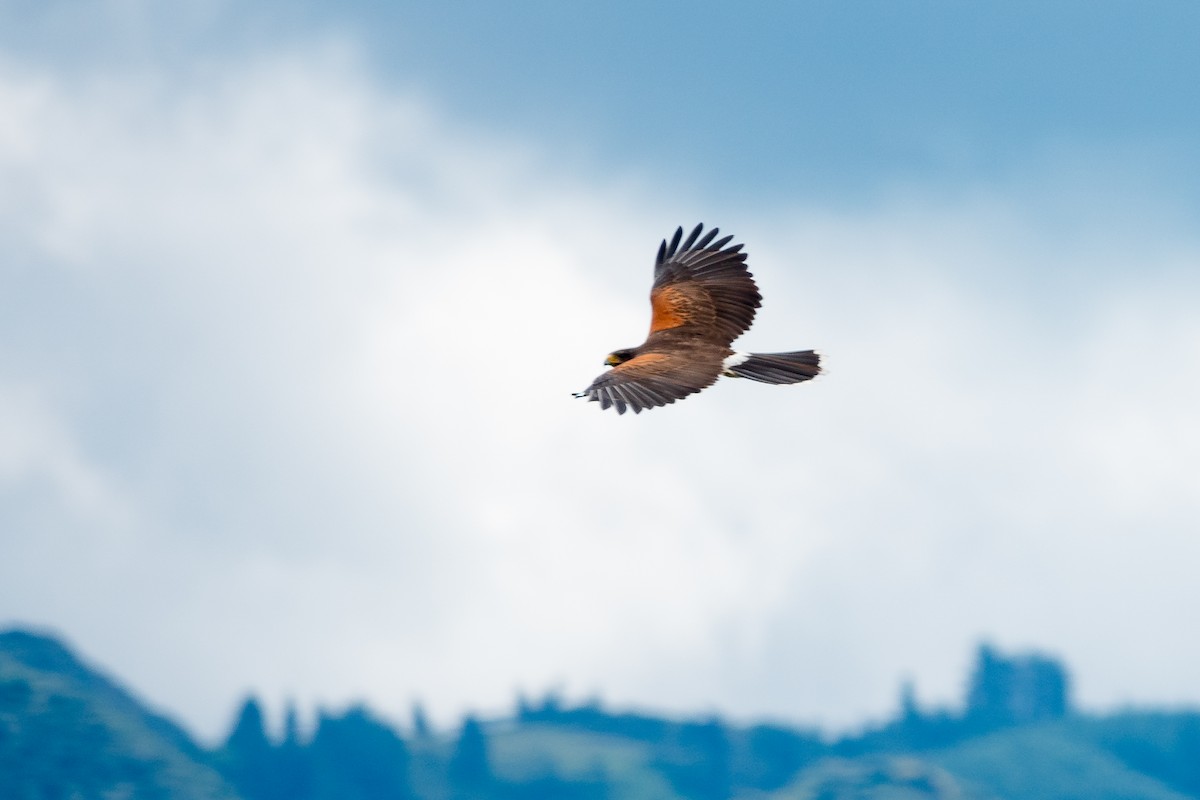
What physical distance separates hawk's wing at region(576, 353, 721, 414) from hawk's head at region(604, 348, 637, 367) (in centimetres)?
73

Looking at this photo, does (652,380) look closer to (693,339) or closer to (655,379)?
(655,379)

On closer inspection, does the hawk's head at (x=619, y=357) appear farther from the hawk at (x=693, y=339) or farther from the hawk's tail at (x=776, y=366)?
the hawk's tail at (x=776, y=366)

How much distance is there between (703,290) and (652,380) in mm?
5153

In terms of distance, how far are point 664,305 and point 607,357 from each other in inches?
95.2

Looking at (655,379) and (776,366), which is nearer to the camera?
(655,379)

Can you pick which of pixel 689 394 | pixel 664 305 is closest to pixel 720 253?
pixel 664 305

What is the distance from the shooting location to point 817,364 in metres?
41.6

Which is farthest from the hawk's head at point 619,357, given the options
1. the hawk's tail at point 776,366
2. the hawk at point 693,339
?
the hawk's tail at point 776,366

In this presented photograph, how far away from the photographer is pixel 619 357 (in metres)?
41.7

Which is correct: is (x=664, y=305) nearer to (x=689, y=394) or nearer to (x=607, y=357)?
(x=607, y=357)

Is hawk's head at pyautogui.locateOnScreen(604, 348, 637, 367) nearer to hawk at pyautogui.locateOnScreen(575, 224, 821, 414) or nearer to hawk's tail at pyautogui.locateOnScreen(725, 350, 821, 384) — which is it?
hawk at pyautogui.locateOnScreen(575, 224, 821, 414)

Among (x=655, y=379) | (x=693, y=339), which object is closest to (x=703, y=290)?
(x=693, y=339)

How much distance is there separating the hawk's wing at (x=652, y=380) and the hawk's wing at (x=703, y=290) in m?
1.84

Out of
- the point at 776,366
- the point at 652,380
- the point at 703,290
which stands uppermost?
the point at 703,290
